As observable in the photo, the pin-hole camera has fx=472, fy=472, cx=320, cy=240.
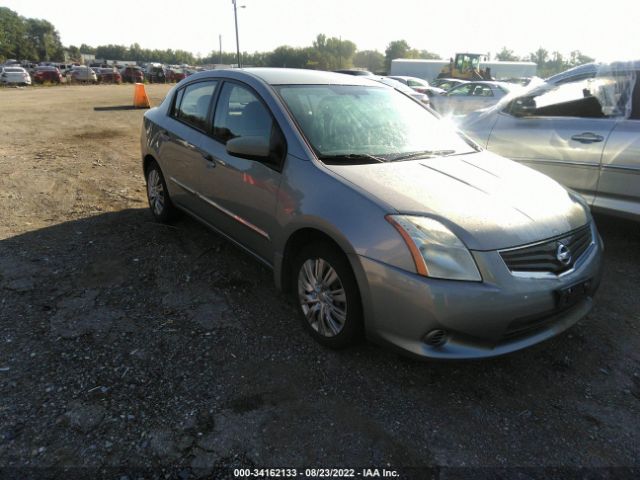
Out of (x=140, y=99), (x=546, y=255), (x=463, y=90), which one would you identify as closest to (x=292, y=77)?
(x=546, y=255)

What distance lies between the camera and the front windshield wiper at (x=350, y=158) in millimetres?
2959

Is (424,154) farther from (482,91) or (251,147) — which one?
(482,91)

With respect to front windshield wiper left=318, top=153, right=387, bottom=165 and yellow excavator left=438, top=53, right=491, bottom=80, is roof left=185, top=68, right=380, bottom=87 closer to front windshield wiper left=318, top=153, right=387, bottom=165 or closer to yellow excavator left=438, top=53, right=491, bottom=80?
front windshield wiper left=318, top=153, right=387, bottom=165

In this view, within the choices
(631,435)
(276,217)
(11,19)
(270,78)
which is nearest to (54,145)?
(270,78)

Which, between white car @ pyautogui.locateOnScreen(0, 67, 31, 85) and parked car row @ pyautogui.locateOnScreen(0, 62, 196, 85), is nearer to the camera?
white car @ pyautogui.locateOnScreen(0, 67, 31, 85)

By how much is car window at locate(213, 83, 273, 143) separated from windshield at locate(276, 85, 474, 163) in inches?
8.1

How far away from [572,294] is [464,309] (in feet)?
2.43

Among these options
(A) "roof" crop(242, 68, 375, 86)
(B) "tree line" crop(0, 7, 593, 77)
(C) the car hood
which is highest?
(B) "tree line" crop(0, 7, 593, 77)

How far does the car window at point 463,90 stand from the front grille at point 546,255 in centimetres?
1355

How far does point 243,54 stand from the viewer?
125688mm

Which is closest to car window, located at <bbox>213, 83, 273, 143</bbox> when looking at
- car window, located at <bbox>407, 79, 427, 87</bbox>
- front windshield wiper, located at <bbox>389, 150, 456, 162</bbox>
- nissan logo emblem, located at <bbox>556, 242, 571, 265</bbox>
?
front windshield wiper, located at <bbox>389, 150, 456, 162</bbox>

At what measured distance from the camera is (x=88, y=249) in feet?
14.3

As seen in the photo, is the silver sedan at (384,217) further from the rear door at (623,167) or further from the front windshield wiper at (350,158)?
the rear door at (623,167)

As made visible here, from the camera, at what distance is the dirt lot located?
2.16 m
